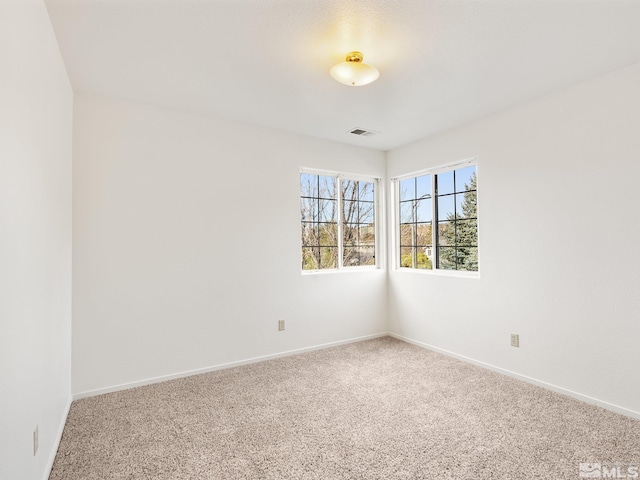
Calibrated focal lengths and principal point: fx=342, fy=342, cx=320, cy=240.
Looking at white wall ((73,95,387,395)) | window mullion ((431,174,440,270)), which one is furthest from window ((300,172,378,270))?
window mullion ((431,174,440,270))

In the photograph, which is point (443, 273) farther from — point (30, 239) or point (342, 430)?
point (30, 239)

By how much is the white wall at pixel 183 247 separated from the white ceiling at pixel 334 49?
1.33 ft

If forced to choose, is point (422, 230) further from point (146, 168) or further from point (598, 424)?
point (146, 168)

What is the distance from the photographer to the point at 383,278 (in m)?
4.62

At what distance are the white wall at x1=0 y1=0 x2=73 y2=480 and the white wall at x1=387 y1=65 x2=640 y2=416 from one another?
350 centimetres

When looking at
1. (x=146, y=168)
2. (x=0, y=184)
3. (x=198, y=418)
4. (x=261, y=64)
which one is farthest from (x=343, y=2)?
(x=198, y=418)

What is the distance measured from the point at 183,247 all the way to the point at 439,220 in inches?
112

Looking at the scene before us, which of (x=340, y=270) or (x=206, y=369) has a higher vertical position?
(x=340, y=270)

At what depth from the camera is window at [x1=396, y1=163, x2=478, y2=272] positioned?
12.1 ft

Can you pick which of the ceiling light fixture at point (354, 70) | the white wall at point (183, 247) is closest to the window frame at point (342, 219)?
the white wall at point (183, 247)

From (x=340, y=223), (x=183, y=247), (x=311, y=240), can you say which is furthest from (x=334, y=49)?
(x=340, y=223)

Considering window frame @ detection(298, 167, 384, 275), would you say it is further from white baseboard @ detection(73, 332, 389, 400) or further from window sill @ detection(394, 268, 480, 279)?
white baseboard @ detection(73, 332, 389, 400)

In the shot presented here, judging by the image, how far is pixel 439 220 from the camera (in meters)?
4.04

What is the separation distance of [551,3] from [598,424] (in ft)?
8.68
